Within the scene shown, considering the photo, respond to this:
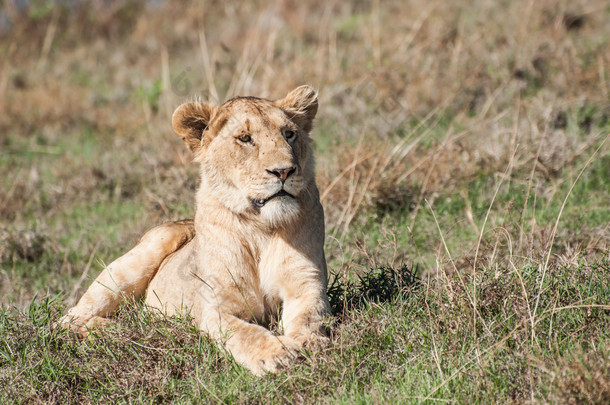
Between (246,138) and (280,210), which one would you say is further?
(246,138)

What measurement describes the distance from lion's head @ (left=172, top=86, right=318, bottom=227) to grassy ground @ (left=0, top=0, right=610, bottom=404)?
0.70 metres

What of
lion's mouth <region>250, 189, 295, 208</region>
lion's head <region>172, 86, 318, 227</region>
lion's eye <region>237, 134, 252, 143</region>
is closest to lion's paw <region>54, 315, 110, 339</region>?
A: lion's head <region>172, 86, 318, 227</region>

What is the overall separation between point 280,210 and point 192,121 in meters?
0.90

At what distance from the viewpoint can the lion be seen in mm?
3807

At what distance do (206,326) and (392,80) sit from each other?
5.88m

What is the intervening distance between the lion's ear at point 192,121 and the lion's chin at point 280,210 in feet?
2.56

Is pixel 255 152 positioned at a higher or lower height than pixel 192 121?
lower

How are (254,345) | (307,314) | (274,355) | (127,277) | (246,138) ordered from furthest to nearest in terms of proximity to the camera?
(127,277) → (246,138) → (307,314) → (254,345) → (274,355)

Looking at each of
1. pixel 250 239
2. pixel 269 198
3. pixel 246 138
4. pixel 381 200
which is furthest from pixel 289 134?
pixel 381 200

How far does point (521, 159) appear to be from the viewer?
6.67 meters

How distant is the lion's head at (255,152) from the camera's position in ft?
12.7

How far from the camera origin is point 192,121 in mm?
4324

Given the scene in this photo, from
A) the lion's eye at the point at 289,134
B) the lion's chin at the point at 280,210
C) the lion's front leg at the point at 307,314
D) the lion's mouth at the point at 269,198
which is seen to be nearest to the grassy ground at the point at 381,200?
the lion's front leg at the point at 307,314

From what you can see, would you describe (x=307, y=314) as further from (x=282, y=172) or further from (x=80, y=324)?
(x=80, y=324)
